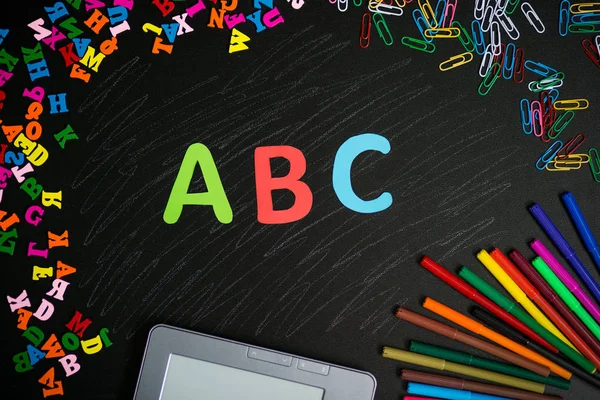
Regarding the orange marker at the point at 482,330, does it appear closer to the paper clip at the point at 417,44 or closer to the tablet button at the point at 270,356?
the tablet button at the point at 270,356

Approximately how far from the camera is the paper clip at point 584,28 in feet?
3.83

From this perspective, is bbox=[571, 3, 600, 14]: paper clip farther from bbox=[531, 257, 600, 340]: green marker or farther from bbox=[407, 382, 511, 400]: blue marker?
bbox=[407, 382, 511, 400]: blue marker

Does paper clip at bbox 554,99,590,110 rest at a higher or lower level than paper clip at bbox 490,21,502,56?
lower

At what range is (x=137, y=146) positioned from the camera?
1.14m

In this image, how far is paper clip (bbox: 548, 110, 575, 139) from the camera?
1.17 metres

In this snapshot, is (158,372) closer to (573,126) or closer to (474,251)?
(474,251)

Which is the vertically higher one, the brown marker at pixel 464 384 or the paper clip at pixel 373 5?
the paper clip at pixel 373 5

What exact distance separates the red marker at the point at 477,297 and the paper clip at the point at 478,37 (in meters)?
0.37

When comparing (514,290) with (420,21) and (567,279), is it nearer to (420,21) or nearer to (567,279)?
(567,279)

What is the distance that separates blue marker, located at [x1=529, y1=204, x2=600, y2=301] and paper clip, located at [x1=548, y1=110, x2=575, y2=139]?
0.13 meters

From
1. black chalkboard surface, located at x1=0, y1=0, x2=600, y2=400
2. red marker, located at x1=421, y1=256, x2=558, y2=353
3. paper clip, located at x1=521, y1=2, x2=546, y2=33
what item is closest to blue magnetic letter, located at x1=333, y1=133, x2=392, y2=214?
black chalkboard surface, located at x1=0, y1=0, x2=600, y2=400

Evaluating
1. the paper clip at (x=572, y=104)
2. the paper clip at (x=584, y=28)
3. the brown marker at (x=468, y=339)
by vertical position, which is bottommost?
the brown marker at (x=468, y=339)

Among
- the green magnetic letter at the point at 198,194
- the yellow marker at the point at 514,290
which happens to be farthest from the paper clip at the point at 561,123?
the green magnetic letter at the point at 198,194

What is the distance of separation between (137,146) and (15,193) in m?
0.22
